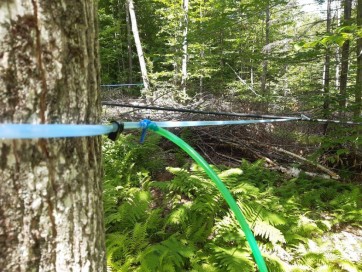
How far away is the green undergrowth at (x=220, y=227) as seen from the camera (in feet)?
8.98

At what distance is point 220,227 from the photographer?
3244 mm

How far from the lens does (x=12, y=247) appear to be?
74cm

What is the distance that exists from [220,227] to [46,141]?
281cm

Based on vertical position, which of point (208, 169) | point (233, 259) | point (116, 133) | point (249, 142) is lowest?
point (233, 259)

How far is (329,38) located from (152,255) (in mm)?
2697

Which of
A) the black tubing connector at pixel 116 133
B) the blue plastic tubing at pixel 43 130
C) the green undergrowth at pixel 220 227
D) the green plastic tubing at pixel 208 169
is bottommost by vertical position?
the green undergrowth at pixel 220 227

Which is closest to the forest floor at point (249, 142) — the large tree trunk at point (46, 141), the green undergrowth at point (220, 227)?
the green undergrowth at point (220, 227)

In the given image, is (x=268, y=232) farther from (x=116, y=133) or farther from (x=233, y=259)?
(x=116, y=133)

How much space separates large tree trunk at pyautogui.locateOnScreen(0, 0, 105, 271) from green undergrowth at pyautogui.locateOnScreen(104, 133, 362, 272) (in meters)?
1.85

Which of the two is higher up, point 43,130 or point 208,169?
point 43,130

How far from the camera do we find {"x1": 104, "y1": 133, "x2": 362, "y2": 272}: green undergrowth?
108 inches

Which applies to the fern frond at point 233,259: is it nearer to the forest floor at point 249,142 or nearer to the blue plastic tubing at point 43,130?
the blue plastic tubing at point 43,130

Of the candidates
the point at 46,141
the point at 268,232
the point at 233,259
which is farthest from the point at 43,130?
the point at 268,232

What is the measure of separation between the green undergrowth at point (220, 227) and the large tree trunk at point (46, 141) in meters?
1.85
